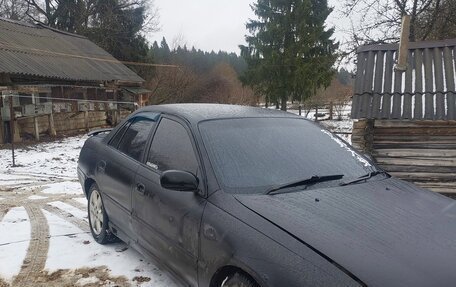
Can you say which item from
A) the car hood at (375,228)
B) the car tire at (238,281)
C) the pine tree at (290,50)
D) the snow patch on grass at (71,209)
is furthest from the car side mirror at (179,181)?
the pine tree at (290,50)

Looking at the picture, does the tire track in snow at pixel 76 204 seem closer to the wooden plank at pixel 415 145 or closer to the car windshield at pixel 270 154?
the car windshield at pixel 270 154

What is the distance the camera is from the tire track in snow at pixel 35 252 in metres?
3.44

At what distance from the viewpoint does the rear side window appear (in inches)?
142

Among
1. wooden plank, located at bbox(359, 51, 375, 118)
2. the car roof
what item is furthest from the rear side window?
wooden plank, located at bbox(359, 51, 375, 118)

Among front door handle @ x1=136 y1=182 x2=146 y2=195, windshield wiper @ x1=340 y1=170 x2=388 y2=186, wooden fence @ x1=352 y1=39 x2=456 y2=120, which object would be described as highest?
wooden fence @ x1=352 y1=39 x2=456 y2=120

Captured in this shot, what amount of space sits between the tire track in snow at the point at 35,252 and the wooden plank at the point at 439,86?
539 cm

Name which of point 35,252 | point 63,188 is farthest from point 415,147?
point 63,188

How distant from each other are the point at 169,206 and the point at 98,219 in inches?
69.4

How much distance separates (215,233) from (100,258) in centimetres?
196

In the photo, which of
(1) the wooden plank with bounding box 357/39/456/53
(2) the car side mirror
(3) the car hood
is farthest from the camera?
(1) the wooden plank with bounding box 357/39/456/53

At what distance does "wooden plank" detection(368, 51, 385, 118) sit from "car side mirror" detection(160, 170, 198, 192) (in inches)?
167

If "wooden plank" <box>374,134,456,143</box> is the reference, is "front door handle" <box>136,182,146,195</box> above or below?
below

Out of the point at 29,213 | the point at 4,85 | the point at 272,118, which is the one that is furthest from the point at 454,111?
the point at 4,85

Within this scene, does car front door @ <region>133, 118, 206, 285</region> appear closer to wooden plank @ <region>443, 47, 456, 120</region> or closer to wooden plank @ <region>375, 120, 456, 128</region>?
wooden plank @ <region>375, 120, 456, 128</region>
